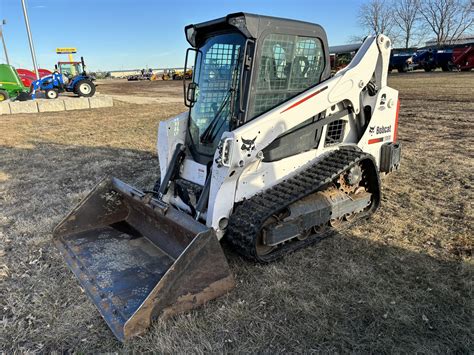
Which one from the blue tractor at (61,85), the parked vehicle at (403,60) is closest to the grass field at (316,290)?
the blue tractor at (61,85)

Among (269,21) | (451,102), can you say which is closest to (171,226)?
(269,21)

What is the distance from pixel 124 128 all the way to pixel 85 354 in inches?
362

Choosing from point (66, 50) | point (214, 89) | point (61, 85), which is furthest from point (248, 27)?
point (66, 50)

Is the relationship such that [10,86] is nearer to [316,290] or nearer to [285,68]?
[285,68]

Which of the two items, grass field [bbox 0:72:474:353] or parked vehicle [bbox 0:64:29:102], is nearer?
grass field [bbox 0:72:474:353]

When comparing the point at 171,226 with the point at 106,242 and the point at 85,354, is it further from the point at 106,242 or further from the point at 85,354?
the point at 85,354

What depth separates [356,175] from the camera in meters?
4.18

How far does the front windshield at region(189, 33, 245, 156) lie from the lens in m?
3.59

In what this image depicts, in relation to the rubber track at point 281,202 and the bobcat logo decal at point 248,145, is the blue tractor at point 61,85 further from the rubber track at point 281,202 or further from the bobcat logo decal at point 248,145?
the bobcat logo decal at point 248,145

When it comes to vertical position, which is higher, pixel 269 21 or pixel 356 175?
pixel 269 21

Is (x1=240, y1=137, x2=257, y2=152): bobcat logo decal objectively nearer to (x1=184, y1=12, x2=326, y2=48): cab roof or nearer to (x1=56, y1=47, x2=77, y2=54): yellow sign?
(x1=184, y1=12, x2=326, y2=48): cab roof

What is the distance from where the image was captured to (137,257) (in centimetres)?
346

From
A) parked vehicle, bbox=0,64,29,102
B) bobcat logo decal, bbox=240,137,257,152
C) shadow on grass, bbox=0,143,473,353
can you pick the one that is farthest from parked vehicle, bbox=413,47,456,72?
bobcat logo decal, bbox=240,137,257,152

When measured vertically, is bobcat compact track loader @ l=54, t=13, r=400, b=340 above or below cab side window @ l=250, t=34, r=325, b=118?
below
